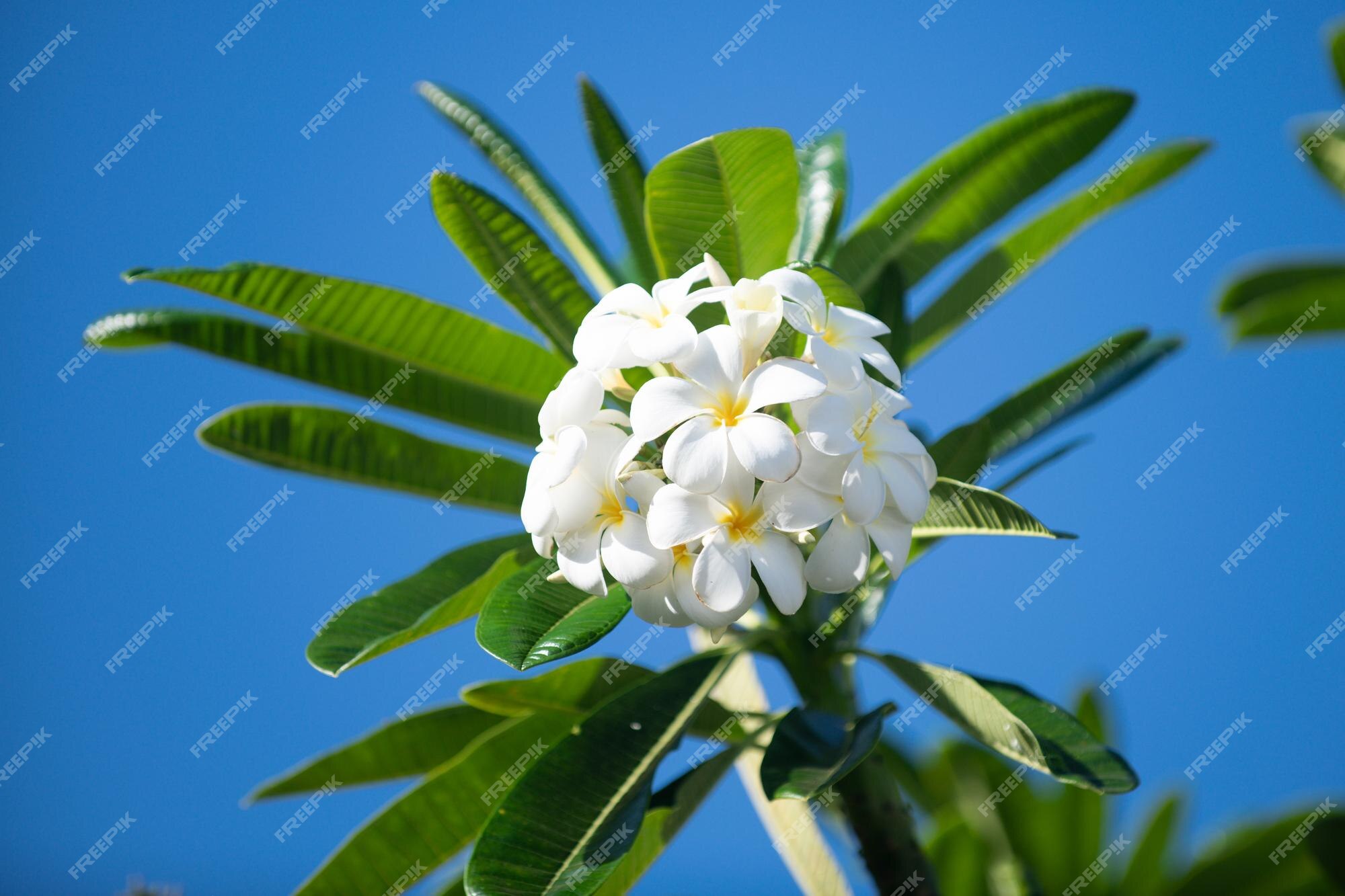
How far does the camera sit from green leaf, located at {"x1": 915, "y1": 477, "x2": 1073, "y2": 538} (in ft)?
3.66

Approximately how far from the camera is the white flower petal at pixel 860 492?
998mm

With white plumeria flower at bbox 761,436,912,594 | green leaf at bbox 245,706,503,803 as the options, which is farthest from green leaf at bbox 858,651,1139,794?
green leaf at bbox 245,706,503,803

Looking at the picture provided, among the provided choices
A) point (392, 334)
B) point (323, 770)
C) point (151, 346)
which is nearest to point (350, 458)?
point (392, 334)

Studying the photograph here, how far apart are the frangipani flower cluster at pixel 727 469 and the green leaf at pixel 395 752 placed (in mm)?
713

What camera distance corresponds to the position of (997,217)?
5.56ft

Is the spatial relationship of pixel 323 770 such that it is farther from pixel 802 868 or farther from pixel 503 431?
pixel 802 868

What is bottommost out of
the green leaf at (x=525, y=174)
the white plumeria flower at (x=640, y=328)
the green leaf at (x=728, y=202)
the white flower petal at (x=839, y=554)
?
the white flower petal at (x=839, y=554)

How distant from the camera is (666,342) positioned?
40.7 inches

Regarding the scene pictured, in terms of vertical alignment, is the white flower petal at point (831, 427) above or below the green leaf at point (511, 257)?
below

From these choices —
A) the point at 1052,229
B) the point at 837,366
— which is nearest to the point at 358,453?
the point at 837,366

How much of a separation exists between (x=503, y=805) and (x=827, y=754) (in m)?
0.41

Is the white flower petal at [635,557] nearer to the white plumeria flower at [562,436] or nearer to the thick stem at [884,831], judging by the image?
the white plumeria flower at [562,436]

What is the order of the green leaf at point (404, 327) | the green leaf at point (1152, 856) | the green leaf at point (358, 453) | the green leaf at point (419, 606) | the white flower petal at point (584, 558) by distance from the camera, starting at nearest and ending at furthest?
the white flower petal at point (584, 558)
the green leaf at point (419, 606)
the green leaf at point (404, 327)
the green leaf at point (358, 453)
the green leaf at point (1152, 856)

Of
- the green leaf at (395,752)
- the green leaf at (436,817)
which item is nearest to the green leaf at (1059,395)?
the green leaf at (436,817)
